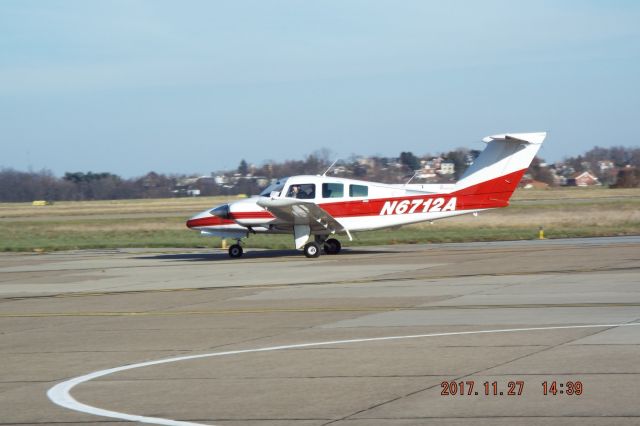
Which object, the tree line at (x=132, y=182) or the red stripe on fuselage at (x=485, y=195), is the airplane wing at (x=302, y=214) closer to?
the red stripe on fuselage at (x=485, y=195)

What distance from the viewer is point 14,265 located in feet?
96.0

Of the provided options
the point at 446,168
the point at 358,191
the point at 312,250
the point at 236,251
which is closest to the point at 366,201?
the point at 358,191

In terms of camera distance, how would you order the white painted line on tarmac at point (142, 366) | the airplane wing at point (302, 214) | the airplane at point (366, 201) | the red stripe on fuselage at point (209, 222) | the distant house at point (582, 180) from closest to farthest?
1. the white painted line on tarmac at point (142, 366)
2. the airplane wing at point (302, 214)
3. the airplane at point (366, 201)
4. the red stripe on fuselage at point (209, 222)
5. the distant house at point (582, 180)

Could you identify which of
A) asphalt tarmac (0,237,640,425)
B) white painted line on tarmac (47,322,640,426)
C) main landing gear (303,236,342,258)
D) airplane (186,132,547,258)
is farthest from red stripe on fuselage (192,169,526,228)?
white painted line on tarmac (47,322,640,426)

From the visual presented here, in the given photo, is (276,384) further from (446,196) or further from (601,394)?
(446,196)

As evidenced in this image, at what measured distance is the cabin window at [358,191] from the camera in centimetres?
2866

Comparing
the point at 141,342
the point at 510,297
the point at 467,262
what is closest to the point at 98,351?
the point at 141,342

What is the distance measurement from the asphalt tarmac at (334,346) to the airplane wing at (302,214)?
385cm

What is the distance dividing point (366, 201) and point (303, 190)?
1985 mm

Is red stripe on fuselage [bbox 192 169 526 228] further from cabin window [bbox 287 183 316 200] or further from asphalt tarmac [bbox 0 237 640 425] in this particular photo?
asphalt tarmac [bbox 0 237 640 425]

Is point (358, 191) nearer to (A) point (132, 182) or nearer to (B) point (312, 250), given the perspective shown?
(B) point (312, 250)

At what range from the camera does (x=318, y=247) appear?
28.2 metres

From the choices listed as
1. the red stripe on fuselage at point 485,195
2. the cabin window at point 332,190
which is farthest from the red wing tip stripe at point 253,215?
the red stripe on fuselage at point 485,195

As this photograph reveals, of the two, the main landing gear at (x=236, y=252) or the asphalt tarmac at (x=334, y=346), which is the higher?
the main landing gear at (x=236, y=252)
